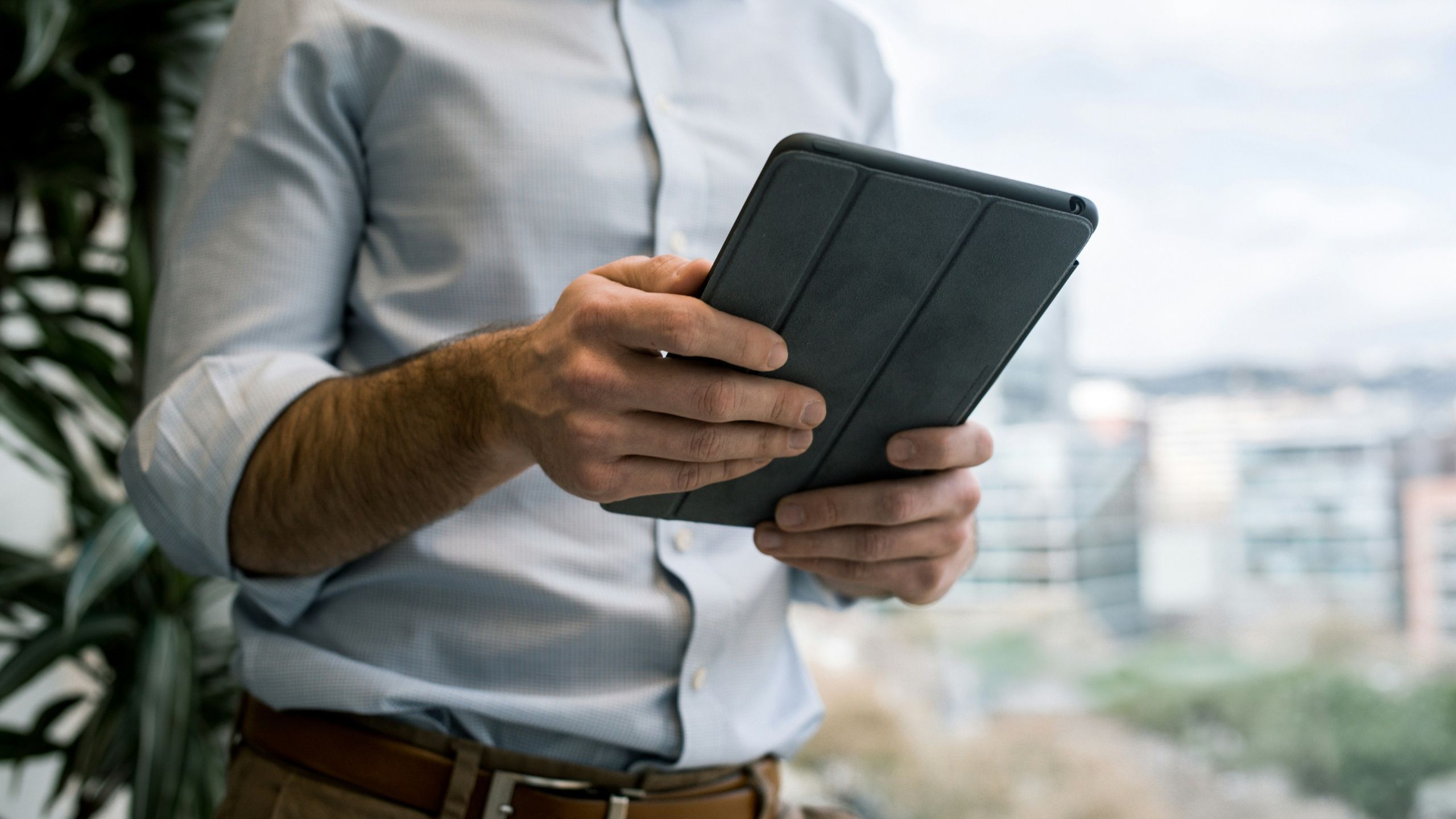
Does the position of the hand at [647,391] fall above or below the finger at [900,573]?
above

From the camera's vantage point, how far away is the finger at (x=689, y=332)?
1.69 ft

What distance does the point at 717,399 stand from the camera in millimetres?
537

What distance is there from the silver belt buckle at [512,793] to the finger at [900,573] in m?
0.24

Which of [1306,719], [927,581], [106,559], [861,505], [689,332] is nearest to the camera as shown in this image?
[689,332]

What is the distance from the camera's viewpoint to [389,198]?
0.91 meters

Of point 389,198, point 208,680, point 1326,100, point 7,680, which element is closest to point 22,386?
point 7,680

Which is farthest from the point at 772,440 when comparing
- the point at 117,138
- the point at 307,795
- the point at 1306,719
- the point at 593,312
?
the point at 1306,719

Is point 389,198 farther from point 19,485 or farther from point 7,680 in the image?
point 19,485

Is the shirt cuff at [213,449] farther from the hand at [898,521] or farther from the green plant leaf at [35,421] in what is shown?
the green plant leaf at [35,421]

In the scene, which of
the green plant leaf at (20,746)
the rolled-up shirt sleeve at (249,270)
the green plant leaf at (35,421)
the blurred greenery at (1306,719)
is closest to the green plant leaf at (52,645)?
the green plant leaf at (20,746)

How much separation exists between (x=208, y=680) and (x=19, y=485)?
64cm

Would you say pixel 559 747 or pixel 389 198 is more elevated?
pixel 389 198

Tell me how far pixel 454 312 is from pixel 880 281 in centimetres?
45

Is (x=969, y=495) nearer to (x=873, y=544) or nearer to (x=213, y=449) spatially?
(x=873, y=544)
